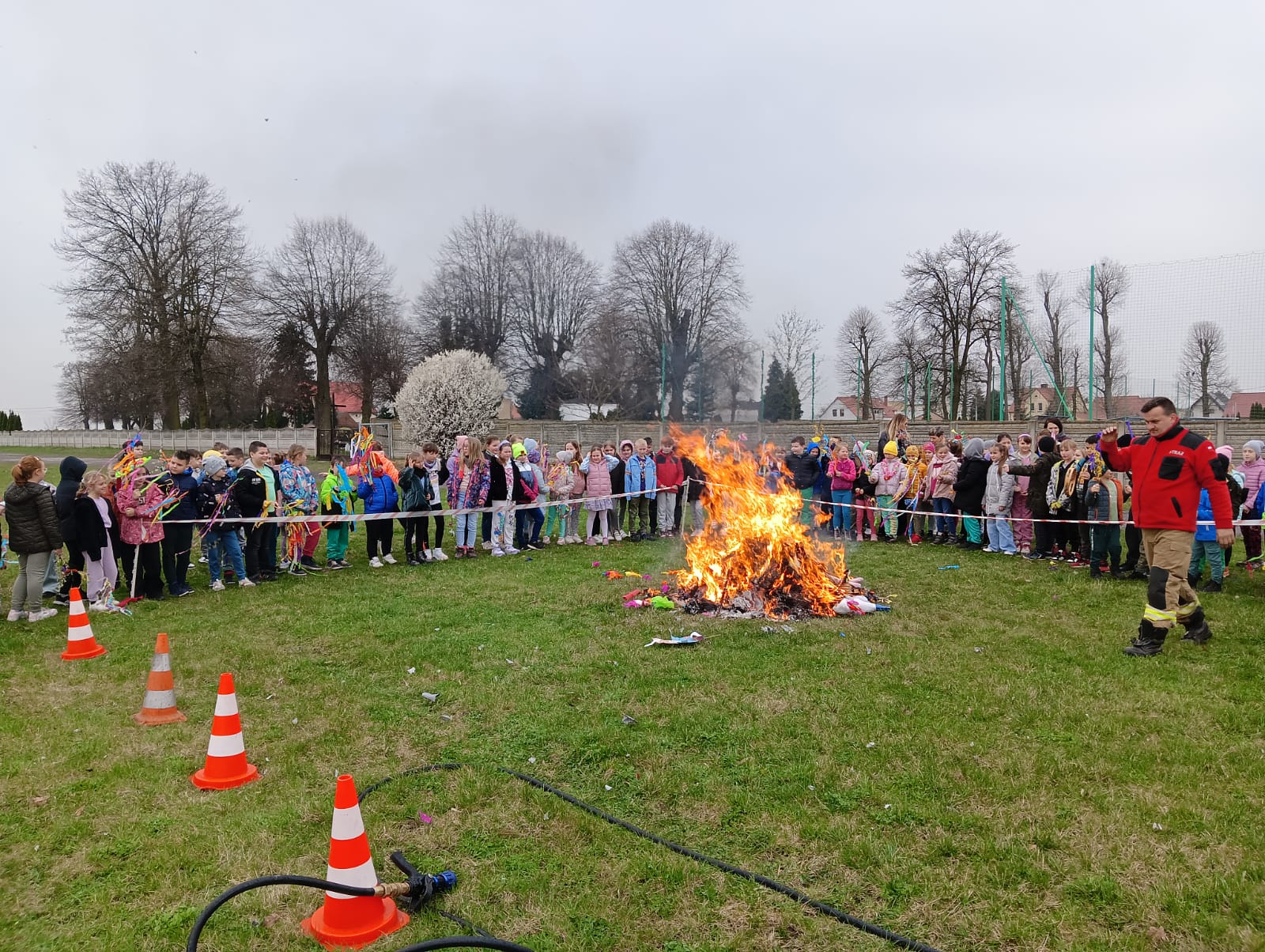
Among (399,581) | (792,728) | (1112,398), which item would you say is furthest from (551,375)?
(792,728)

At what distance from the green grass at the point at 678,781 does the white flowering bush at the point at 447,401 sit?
2559 cm

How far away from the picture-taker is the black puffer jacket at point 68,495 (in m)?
8.09

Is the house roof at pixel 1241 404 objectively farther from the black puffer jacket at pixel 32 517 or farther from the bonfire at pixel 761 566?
the black puffer jacket at pixel 32 517

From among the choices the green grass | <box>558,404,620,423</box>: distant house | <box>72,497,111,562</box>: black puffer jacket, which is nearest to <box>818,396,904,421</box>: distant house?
<box>558,404,620,423</box>: distant house

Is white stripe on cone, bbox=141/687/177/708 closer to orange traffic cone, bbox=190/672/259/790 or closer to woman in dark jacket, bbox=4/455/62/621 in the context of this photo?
orange traffic cone, bbox=190/672/259/790

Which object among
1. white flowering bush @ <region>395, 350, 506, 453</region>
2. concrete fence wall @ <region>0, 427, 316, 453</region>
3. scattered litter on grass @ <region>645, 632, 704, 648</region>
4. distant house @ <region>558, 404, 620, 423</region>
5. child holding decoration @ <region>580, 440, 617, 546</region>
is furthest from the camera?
distant house @ <region>558, 404, 620, 423</region>

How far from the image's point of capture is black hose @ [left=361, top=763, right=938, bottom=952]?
291cm

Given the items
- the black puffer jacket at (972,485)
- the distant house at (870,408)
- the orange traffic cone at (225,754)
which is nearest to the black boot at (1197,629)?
the black puffer jacket at (972,485)

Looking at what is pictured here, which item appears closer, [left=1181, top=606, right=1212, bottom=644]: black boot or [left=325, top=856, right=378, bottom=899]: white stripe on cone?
[left=325, top=856, right=378, bottom=899]: white stripe on cone

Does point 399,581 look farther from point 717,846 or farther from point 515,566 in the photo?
point 717,846

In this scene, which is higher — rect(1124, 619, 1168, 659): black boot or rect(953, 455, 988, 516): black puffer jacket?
rect(953, 455, 988, 516): black puffer jacket

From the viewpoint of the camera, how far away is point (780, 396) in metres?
27.8

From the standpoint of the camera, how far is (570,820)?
381 cm

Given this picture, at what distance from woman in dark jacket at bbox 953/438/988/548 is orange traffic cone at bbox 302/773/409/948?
1145cm
